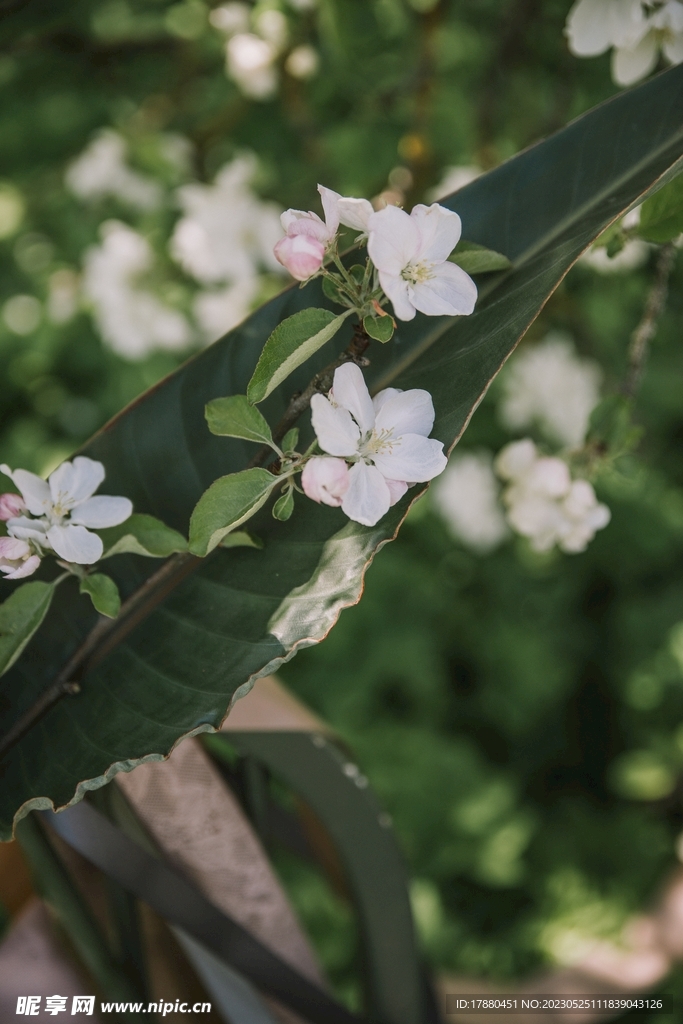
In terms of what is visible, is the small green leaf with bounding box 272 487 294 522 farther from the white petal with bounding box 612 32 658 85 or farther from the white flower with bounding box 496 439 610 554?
the white petal with bounding box 612 32 658 85

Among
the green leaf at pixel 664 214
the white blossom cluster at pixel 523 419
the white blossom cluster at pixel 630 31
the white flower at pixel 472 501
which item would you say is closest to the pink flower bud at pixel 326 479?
the green leaf at pixel 664 214

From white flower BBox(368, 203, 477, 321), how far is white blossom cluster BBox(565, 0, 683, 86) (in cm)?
25

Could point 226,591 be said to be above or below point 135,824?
above

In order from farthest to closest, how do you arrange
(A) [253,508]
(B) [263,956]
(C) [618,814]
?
(C) [618,814] → (B) [263,956] → (A) [253,508]

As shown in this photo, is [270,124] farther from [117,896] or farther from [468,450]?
[117,896]

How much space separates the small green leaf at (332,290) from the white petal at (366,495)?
3.5 inches

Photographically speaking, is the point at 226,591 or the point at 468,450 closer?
the point at 226,591

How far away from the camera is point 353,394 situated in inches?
13.8

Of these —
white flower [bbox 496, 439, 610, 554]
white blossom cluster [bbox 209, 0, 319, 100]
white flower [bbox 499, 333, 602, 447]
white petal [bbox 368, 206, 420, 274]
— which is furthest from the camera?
white flower [bbox 499, 333, 602, 447]

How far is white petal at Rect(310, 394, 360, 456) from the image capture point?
0.33 metres

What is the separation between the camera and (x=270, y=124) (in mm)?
1192

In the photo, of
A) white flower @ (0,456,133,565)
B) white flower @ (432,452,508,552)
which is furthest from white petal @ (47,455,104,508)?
white flower @ (432,452,508,552)

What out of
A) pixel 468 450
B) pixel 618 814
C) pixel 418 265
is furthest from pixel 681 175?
pixel 618 814

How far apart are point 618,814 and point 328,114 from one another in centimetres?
131
